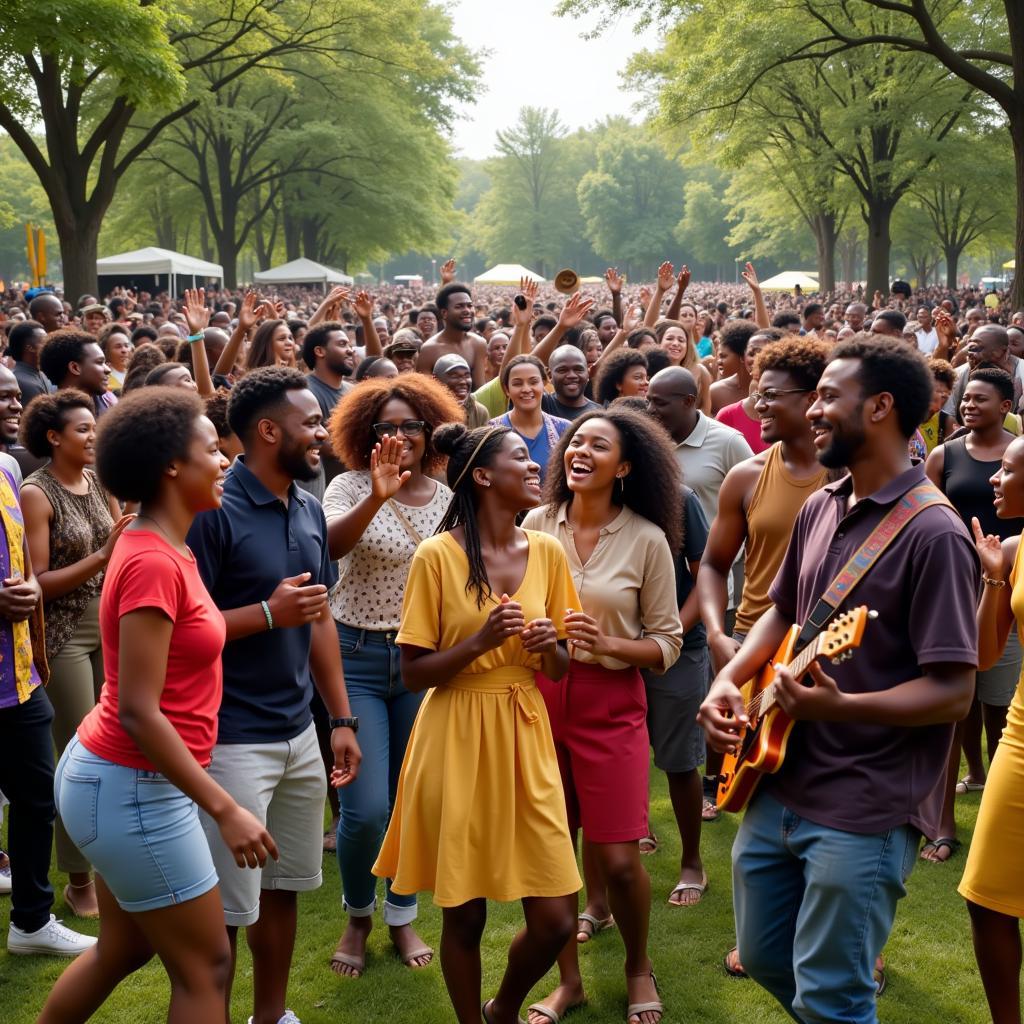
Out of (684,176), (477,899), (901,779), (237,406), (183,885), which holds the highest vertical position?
(684,176)

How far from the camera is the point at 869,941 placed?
125 inches

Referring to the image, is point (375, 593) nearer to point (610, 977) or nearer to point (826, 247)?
point (610, 977)

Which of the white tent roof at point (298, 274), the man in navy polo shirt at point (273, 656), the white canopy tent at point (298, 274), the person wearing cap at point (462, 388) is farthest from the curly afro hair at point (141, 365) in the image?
the white tent roof at point (298, 274)

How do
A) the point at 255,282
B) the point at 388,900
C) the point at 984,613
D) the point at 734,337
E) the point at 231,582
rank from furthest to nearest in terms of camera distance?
the point at 255,282
the point at 734,337
the point at 388,900
the point at 984,613
the point at 231,582

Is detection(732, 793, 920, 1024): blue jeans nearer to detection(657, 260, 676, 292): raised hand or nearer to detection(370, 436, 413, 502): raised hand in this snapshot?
detection(370, 436, 413, 502): raised hand

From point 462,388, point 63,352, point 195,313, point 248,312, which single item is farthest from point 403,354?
point 63,352

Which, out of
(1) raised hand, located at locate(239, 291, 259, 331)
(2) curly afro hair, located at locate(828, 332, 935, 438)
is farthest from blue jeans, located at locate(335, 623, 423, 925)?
(1) raised hand, located at locate(239, 291, 259, 331)

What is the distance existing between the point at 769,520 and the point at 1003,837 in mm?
1678

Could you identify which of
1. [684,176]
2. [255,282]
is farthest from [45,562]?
[684,176]

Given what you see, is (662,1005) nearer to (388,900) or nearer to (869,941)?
(388,900)

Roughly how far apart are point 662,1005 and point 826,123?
32.6 metres

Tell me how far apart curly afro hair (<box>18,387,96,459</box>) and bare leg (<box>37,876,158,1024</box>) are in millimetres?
2366

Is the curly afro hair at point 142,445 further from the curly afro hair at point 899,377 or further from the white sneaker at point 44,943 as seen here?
the white sneaker at point 44,943

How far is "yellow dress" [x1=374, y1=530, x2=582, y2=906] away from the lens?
151 inches
